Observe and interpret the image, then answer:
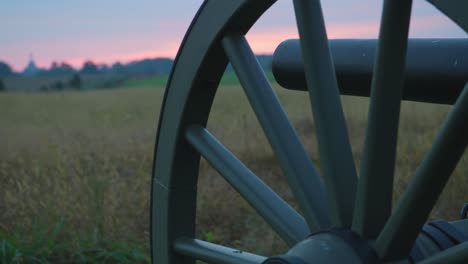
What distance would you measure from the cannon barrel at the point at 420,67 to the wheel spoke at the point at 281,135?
0.42m

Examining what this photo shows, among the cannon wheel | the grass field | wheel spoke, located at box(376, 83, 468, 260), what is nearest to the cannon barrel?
the cannon wheel

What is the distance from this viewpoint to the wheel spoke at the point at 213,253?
199 centimetres

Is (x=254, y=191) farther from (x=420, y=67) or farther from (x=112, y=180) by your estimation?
(x=112, y=180)

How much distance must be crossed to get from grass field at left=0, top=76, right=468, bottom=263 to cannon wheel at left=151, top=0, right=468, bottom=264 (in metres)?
1.46

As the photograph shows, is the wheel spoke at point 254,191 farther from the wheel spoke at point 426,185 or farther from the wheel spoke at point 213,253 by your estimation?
the wheel spoke at point 426,185

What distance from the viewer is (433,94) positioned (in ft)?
6.84

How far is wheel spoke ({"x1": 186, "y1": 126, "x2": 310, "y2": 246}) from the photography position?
6.19 feet

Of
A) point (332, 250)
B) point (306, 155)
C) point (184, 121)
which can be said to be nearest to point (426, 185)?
point (332, 250)

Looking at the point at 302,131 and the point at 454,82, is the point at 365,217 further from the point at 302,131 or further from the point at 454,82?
the point at 302,131

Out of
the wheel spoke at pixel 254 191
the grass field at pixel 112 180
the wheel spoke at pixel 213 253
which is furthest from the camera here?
the grass field at pixel 112 180

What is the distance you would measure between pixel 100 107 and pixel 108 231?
5508 mm

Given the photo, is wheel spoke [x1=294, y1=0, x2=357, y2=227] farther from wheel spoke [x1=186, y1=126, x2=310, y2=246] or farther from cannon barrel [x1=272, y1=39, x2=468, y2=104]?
cannon barrel [x1=272, y1=39, x2=468, y2=104]

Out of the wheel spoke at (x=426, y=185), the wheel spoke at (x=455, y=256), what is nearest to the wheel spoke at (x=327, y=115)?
the wheel spoke at (x=426, y=185)

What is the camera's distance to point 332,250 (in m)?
1.60
